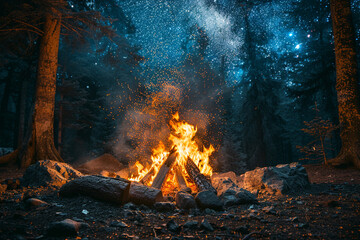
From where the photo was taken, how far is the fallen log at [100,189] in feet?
11.3

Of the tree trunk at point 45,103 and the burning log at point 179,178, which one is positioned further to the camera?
the tree trunk at point 45,103

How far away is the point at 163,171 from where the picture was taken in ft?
18.7

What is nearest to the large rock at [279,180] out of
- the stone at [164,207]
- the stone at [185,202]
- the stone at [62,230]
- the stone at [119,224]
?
the stone at [185,202]

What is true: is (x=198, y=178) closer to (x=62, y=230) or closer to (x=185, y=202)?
(x=185, y=202)

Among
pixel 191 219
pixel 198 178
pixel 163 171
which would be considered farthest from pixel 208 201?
pixel 163 171

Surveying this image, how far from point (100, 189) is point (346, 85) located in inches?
330

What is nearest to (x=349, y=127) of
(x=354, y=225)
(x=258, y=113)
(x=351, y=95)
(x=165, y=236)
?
(x=351, y=95)

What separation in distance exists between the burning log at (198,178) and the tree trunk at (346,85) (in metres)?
4.88

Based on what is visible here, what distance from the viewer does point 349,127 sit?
643 centimetres

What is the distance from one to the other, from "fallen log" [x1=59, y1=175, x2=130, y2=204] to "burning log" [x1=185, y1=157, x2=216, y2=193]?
2.22 m

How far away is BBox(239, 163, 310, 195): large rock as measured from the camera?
15.2 feet

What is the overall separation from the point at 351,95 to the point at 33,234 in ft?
29.6

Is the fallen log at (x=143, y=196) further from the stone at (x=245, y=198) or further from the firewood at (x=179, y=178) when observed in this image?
the stone at (x=245, y=198)

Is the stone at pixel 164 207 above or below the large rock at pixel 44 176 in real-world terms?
below
